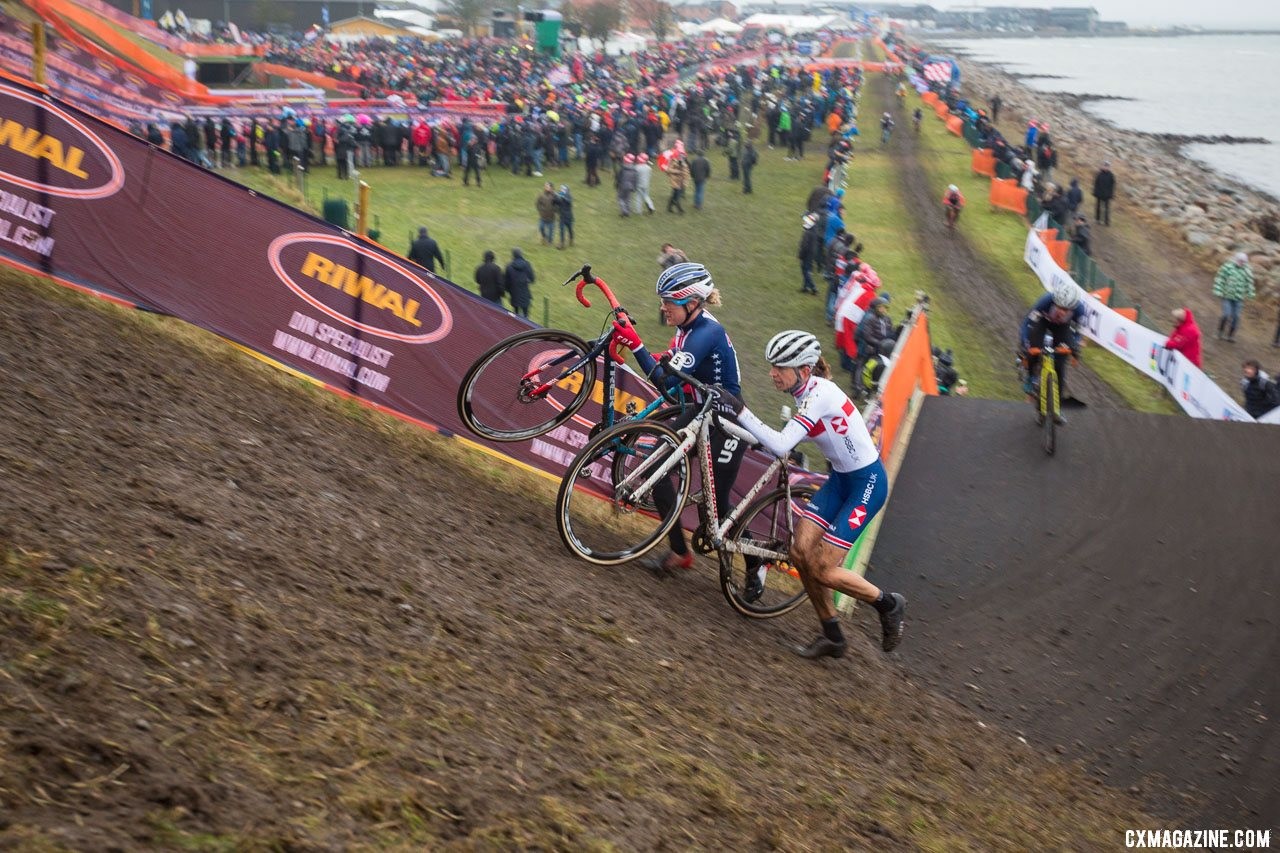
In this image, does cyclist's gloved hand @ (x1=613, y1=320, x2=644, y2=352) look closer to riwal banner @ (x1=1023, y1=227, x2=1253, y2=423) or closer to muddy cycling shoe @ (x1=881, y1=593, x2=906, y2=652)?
muddy cycling shoe @ (x1=881, y1=593, x2=906, y2=652)

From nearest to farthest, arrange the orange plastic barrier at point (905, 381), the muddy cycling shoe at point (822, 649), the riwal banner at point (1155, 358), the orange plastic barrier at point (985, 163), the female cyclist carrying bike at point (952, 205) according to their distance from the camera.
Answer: the muddy cycling shoe at point (822, 649)
the orange plastic barrier at point (905, 381)
the riwal banner at point (1155, 358)
the female cyclist carrying bike at point (952, 205)
the orange plastic barrier at point (985, 163)

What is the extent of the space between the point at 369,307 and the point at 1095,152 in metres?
66.1

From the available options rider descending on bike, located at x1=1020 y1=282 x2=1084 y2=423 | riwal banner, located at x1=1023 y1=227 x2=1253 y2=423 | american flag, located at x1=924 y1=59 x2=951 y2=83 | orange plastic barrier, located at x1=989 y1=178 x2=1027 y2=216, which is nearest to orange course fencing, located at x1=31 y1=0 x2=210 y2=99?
orange plastic barrier, located at x1=989 y1=178 x2=1027 y2=216

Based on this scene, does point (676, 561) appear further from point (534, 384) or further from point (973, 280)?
point (973, 280)

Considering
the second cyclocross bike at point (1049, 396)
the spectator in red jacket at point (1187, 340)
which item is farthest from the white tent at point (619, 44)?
the second cyclocross bike at point (1049, 396)

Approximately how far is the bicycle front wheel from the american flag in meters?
72.2

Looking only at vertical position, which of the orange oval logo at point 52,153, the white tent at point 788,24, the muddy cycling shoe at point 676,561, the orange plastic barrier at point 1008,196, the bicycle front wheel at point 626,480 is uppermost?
the white tent at point 788,24

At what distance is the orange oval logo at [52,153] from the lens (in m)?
8.83

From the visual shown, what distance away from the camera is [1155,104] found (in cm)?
11956

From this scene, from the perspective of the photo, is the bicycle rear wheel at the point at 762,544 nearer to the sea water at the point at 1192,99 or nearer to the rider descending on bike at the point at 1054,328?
the rider descending on bike at the point at 1054,328

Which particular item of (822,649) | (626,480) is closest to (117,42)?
(626,480)

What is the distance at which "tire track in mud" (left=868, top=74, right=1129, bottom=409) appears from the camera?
21359 mm
